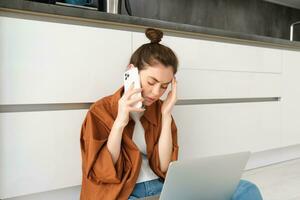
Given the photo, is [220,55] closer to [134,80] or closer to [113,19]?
[113,19]

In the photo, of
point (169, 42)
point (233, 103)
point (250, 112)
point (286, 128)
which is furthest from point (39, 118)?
point (286, 128)

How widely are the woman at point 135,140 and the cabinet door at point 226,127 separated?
20.1 inches

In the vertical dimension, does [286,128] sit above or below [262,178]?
above

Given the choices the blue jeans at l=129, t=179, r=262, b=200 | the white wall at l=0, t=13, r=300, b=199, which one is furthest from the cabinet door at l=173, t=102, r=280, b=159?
the blue jeans at l=129, t=179, r=262, b=200

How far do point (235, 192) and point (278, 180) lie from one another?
3.15 feet

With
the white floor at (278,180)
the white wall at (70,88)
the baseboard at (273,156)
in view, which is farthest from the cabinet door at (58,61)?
the baseboard at (273,156)

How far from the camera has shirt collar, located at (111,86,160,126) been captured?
108 cm

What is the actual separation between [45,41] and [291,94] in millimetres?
1727

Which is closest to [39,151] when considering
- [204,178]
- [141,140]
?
[141,140]

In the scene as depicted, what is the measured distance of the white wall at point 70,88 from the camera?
1.13 m

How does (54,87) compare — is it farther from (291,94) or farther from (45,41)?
(291,94)

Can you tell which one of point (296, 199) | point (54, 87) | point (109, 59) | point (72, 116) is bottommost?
point (296, 199)

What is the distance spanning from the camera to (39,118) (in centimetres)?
119

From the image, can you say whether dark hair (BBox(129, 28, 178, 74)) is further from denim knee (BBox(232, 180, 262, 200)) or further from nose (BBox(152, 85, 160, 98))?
denim knee (BBox(232, 180, 262, 200))
